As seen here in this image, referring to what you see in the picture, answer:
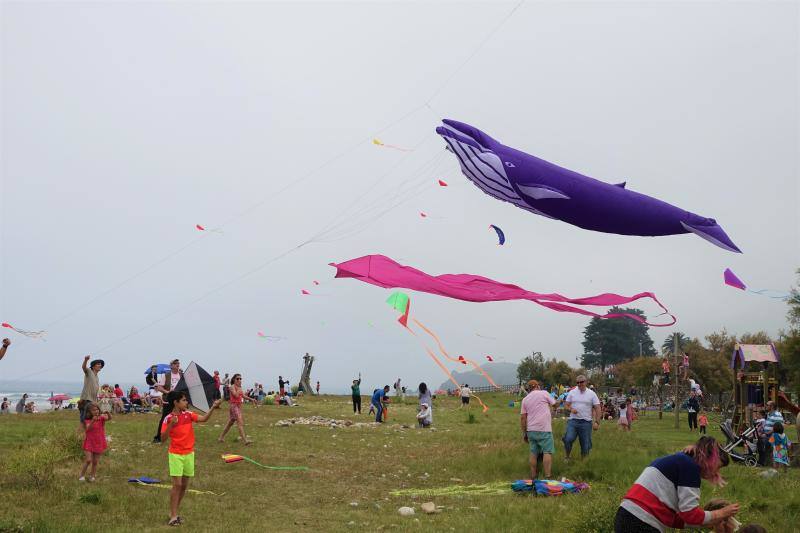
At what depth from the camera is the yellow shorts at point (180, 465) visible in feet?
28.0

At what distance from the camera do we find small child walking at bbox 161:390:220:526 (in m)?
8.41

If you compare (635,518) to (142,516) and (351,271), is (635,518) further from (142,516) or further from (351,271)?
(351,271)

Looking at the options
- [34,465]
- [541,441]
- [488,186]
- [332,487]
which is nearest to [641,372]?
[541,441]

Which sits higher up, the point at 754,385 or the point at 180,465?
the point at 754,385

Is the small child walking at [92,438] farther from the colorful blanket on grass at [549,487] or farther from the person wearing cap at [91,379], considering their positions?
the colorful blanket on grass at [549,487]

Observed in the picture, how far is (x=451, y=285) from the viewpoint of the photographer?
11875 mm

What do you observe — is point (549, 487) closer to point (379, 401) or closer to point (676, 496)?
point (676, 496)

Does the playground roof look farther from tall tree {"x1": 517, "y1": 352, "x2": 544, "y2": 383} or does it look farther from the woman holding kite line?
tall tree {"x1": 517, "y1": 352, "x2": 544, "y2": 383}

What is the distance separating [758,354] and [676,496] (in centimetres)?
1781

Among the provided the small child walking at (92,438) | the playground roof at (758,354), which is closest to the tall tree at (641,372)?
the playground roof at (758,354)

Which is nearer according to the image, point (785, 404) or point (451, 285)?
point (451, 285)

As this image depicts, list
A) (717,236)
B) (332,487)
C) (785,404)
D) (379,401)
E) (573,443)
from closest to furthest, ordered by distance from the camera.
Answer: (717,236)
(332,487)
(573,443)
(785,404)
(379,401)

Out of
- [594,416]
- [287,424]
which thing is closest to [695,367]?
[287,424]

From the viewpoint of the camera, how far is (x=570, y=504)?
9094mm
